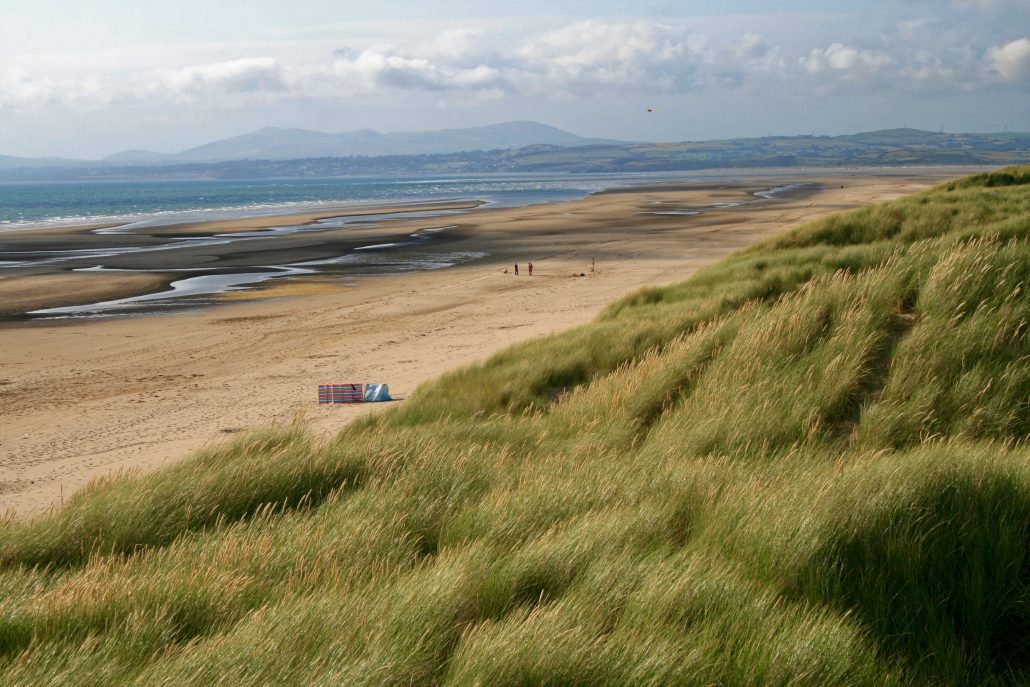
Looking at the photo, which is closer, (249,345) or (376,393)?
(376,393)

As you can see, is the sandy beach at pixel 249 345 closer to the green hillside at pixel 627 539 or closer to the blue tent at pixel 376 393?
the blue tent at pixel 376 393

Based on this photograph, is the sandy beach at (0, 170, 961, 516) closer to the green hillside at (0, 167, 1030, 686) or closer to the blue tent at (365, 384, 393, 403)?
the blue tent at (365, 384, 393, 403)

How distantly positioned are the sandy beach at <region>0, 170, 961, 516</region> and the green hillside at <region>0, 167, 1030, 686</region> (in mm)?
3244

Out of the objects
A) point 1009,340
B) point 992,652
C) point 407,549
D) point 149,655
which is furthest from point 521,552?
point 1009,340

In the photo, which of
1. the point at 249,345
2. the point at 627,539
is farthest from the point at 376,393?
Answer: the point at 627,539

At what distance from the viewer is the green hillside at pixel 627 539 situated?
3240 millimetres

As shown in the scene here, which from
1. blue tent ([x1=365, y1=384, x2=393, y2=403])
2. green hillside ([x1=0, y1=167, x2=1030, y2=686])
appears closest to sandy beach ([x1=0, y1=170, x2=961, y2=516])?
blue tent ([x1=365, y1=384, x2=393, y2=403])

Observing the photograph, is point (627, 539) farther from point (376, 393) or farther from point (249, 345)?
point (249, 345)

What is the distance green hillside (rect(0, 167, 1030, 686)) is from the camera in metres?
3.24

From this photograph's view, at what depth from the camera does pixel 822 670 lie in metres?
3.18

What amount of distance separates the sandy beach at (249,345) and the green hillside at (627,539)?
3.24m

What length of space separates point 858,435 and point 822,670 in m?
3.01

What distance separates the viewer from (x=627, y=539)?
407 centimetres

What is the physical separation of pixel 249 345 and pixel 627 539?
1630 centimetres
